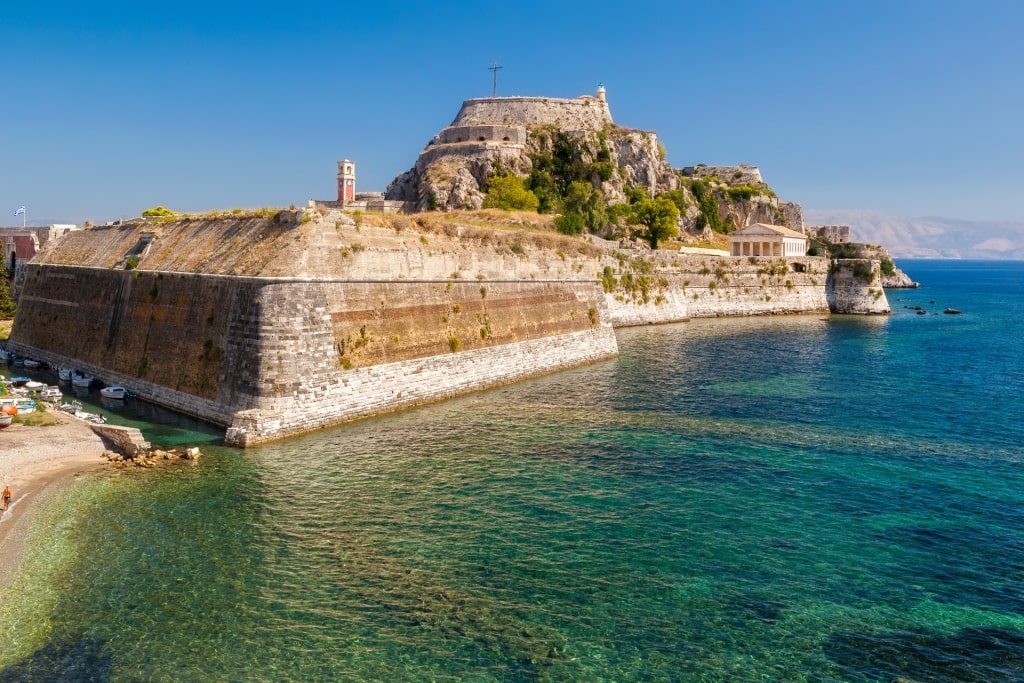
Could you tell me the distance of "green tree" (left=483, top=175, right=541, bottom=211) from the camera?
81062mm

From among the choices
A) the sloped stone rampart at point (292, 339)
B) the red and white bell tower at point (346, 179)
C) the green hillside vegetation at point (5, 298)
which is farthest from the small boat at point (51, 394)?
the green hillside vegetation at point (5, 298)

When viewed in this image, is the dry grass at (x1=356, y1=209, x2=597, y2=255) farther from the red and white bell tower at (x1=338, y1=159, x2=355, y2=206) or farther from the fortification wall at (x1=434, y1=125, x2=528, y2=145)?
the fortification wall at (x1=434, y1=125, x2=528, y2=145)

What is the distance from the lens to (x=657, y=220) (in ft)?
278

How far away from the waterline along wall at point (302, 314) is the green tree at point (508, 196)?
29.3m

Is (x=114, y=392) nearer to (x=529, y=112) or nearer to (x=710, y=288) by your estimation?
(x=710, y=288)

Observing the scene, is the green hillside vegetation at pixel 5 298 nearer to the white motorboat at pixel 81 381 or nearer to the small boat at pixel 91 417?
the white motorboat at pixel 81 381

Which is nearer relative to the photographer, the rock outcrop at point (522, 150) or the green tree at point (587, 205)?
the green tree at point (587, 205)

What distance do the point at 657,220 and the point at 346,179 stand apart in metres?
40.5

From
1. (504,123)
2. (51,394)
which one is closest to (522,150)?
(504,123)

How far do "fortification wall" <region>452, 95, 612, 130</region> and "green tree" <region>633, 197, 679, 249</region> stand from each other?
17307mm

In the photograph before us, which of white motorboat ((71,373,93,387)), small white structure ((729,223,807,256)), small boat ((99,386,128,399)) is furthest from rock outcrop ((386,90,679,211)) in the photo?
small boat ((99,386,128,399))

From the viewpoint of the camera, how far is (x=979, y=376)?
43906 mm

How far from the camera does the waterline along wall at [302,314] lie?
27953mm

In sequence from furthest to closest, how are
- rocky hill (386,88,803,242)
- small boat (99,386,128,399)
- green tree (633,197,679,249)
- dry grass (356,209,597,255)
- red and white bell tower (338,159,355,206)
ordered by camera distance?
1. rocky hill (386,88,803,242)
2. green tree (633,197,679,249)
3. red and white bell tower (338,159,355,206)
4. dry grass (356,209,597,255)
5. small boat (99,386,128,399)
